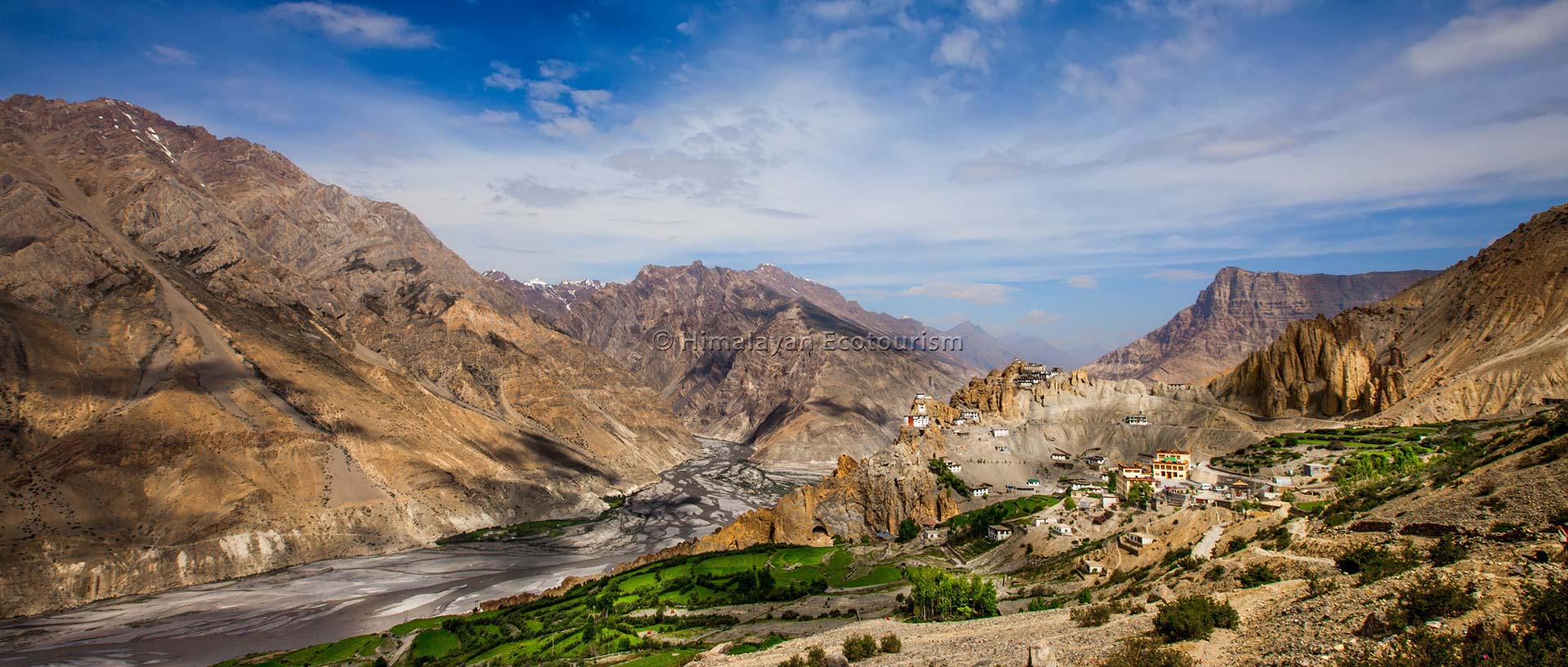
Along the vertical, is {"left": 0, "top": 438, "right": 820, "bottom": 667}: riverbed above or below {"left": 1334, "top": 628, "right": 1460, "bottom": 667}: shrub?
below

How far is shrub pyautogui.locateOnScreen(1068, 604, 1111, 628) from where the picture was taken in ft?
75.1

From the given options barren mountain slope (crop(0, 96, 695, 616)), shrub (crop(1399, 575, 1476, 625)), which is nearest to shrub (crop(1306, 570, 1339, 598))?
shrub (crop(1399, 575, 1476, 625))

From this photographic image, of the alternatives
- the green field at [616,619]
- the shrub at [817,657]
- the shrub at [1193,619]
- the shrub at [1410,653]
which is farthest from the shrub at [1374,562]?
the green field at [616,619]

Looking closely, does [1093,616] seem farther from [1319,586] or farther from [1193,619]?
[1319,586]

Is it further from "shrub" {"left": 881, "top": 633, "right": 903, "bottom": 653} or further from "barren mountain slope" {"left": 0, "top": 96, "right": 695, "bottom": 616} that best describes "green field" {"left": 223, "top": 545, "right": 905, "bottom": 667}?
"barren mountain slope" {"left": 0, "top": 96, "right": 695, "bottom": 616}

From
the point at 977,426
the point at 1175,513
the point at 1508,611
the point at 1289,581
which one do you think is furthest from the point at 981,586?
the point at 977,426

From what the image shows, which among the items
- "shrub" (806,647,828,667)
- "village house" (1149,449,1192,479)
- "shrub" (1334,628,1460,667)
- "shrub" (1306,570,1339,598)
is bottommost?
"village house" (1149,449,1192,479)

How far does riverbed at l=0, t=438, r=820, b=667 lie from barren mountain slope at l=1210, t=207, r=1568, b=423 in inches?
3597

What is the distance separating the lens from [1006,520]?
7181cm

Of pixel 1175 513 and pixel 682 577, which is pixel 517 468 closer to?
pixel 682 577

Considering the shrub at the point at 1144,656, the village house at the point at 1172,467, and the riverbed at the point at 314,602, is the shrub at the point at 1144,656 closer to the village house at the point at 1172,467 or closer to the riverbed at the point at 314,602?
the village house at the point at 1172,467

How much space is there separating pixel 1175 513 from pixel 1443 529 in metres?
26.5

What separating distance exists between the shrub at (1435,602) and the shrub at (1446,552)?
12.5 feet

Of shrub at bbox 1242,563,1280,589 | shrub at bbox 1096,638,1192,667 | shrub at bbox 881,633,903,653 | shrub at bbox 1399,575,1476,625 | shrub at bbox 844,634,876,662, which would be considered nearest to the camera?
shrub at bbox 1399,575,1476,625
